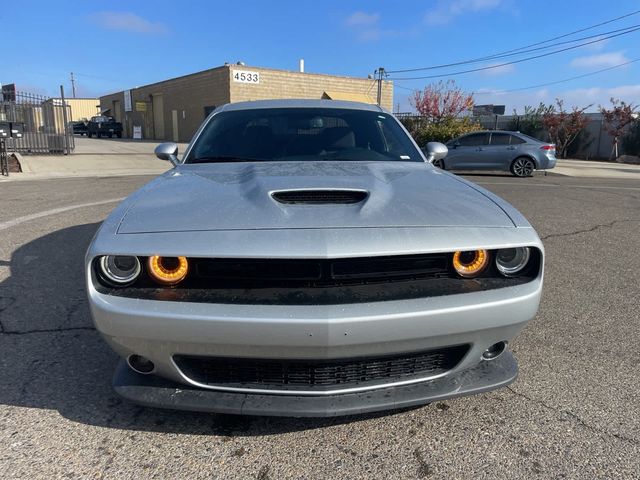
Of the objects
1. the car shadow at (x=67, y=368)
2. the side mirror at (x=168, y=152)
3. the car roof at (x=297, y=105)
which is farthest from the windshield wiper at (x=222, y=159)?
the car shadow at (x=67, y=368)

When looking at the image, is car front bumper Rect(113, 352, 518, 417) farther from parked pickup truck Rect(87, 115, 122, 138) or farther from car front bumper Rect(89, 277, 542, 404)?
parked pickup truck Rect(87, 115, 122, 138)

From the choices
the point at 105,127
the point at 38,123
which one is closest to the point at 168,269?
the point at 38,123

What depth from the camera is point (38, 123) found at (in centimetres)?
2041

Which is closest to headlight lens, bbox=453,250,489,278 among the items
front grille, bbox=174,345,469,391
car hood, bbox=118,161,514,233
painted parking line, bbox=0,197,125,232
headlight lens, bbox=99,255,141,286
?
car hood, bbox=118,161,514,233

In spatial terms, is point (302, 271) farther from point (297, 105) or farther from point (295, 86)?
point (295, 86)

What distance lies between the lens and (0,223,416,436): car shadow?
2.25m

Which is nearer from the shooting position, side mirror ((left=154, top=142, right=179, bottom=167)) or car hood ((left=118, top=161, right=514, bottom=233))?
car hood ((left=118, top=161, right=514, bottom=233))

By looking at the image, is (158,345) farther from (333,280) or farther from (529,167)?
→ (529,167)

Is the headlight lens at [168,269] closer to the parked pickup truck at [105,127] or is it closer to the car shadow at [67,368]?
the car shadow at [67,368]

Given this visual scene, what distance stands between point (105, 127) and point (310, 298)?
159 feet

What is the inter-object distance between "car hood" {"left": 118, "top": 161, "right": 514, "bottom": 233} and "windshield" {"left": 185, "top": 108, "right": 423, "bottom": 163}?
1.44ft

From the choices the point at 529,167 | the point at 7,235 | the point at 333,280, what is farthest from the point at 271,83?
the point at 333,280

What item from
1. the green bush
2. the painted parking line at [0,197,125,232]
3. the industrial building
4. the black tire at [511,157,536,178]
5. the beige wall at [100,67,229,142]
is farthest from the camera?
the beige wall at [100,67,229,142]

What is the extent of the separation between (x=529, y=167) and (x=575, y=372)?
43.1 ft
